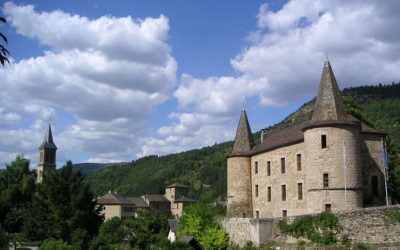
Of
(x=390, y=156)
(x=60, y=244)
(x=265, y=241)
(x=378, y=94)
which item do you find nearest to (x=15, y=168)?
(x=60, y=244)

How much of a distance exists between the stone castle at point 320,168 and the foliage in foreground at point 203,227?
4.49m

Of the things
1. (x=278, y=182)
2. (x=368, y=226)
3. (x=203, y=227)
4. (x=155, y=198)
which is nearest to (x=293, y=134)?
(x=278, y=182)

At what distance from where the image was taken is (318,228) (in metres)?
24.8

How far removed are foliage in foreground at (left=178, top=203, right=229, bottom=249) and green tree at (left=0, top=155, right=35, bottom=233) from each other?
23.3 meters

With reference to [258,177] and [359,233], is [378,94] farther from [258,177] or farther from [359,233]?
[359,233]

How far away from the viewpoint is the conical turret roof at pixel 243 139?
140 feet

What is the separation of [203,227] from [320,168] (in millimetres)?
12601

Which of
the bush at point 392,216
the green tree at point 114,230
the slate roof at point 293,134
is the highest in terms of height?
the slate roof at point 293,134

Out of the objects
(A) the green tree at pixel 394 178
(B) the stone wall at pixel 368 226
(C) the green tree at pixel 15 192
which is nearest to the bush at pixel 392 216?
(B) the stone wall at pixel 368 226

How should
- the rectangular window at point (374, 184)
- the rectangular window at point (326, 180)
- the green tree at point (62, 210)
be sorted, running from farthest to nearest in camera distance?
the green tree at point (62, 210) → the rectangular window at point (374, 184) → the rectangular window at point (326, 180)

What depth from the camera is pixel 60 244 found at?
28.7 m

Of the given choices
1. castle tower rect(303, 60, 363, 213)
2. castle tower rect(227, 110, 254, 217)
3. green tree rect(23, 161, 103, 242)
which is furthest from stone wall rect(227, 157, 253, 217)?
green tree rect(23, 161, 103, 242)

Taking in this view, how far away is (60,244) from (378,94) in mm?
168186

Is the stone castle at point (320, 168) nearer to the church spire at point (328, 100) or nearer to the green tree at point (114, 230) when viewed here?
the church spire at point (328, 100)
